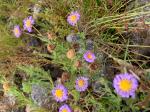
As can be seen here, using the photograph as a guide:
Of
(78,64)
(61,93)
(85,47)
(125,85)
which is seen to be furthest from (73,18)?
(125,85)

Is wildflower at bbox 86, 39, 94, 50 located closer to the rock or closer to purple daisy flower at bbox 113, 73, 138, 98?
the rock

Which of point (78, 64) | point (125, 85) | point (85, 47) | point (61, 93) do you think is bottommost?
point (125, 85)

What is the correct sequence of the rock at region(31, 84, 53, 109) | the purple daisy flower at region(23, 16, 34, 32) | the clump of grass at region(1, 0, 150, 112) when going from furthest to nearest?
the purple daisy flower at region(23, 16, 34, 32), the rock at region(31, 84, 53, 109), the clump of grass at region(1, 0, 150, 112)

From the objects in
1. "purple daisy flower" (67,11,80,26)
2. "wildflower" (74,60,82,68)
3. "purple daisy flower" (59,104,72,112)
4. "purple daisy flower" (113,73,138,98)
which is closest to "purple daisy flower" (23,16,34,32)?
"purple daisy flower" (67,11,80,26)

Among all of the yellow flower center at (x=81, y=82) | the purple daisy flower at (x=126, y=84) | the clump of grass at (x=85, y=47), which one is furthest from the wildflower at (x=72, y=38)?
the purple daisy flower at (x=126, y=84)

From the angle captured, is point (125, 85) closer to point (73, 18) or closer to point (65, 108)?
point (65, 108)

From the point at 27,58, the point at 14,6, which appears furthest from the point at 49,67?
the point at 14,6
